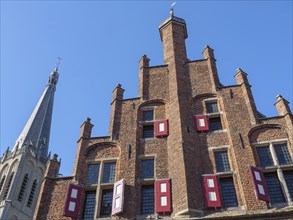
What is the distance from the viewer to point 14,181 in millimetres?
42656

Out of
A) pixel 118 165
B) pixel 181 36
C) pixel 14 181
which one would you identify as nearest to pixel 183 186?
pixel 118 165

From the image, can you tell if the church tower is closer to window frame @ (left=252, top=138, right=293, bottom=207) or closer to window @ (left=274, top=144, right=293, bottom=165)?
window frame @ (left=252, top=138, right=293, bottom=207)

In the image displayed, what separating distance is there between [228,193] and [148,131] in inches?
177

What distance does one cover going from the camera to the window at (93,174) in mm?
13522

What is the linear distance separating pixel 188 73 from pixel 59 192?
8187 millimetres

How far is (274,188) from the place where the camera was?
1216 cm

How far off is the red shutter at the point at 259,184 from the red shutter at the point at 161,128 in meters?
3.89

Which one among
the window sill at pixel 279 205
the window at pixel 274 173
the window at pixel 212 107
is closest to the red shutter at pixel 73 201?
the window at pixel 212 107

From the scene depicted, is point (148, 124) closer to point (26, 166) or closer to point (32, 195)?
point (32, 195)

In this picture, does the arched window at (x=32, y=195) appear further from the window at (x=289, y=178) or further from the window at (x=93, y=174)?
the window at (x=289, y=178)

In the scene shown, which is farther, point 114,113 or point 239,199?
point 114,113

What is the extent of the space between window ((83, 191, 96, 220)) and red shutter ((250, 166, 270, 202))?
5805 mm

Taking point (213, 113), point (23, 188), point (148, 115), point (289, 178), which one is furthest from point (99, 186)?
point (23, 188)

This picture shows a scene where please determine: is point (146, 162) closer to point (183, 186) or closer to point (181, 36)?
point (183, 186)
